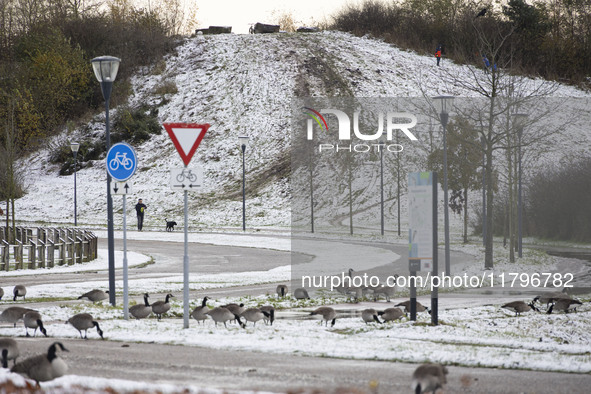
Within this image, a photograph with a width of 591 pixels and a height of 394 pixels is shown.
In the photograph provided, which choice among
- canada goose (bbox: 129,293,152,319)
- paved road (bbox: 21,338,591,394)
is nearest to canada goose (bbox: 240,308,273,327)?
canada goose (bbox: 129,293,152,319)

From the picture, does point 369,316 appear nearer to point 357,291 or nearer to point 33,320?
point 357,291

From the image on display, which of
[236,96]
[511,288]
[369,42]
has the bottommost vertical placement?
[511,288]

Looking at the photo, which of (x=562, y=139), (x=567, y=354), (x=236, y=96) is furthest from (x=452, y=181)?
(x=236, y=96)

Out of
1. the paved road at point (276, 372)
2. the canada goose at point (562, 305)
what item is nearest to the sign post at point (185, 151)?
the paved road at point (276, 372)

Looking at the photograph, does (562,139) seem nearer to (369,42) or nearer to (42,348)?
(369,42)

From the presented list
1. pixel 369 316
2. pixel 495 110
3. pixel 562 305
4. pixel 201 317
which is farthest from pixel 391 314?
pixel 495 110

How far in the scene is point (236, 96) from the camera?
82250mm

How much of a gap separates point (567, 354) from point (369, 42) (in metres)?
88.7

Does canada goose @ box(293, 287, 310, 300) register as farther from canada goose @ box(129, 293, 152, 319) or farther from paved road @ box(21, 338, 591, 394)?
paved road @ box(21, 338, 591, 394)

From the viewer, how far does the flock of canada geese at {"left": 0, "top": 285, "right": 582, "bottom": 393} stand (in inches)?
261

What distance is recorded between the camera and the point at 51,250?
25.0 metres

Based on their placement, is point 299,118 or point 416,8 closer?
point 299,118

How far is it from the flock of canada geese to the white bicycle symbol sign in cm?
264

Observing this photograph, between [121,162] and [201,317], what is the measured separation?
3377 millimetres
